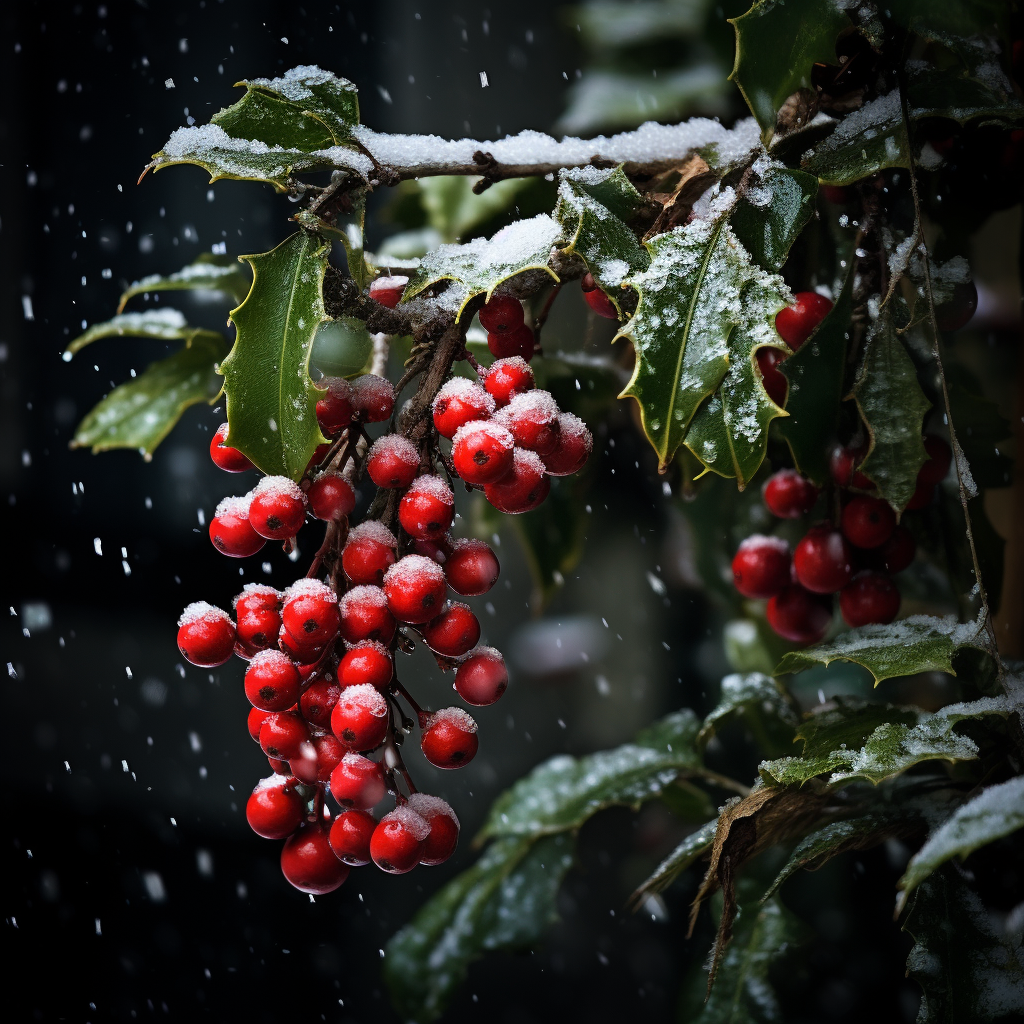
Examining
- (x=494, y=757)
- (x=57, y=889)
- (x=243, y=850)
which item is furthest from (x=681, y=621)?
(x=57, y=889)

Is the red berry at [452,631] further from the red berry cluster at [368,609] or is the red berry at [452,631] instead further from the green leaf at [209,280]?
the green leaf at [209,280]

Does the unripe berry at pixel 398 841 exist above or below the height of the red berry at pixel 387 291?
below

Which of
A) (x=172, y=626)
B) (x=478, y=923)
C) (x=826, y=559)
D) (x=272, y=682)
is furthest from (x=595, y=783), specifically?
(x=172, y=626)

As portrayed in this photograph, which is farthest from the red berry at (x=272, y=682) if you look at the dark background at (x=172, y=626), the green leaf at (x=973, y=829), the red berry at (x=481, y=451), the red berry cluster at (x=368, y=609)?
the dark background at (x=172, y=626)

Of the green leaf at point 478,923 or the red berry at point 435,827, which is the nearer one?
the red berry at point 435,827

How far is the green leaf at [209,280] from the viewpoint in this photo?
21.6 inches

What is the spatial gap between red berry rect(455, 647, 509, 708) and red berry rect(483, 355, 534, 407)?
11cm

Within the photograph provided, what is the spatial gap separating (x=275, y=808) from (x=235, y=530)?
0.39ft

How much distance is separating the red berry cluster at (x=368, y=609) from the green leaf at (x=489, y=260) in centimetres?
3

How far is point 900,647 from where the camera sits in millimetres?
418

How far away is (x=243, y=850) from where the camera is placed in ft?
4.35

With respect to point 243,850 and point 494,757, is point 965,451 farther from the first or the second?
point 243,850

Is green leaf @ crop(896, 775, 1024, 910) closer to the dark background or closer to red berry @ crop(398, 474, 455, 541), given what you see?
red berry @ crop(398, 474, 455, 541)

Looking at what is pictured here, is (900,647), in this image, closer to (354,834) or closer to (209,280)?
(354,834)
